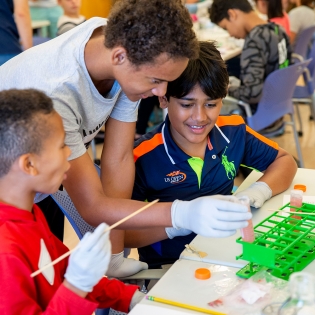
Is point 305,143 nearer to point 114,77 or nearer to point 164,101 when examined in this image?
point 164,101

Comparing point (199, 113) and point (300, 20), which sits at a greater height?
Answer: point (199, 113)

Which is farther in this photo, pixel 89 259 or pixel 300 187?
pixel 300 187

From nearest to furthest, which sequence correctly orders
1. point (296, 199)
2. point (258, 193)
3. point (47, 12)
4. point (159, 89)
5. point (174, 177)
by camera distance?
point (159, 89) < point (296, 199) < point (258, 193) < point (174, 177) < point (47, 12)

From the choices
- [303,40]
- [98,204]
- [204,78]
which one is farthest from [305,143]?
[98,204]

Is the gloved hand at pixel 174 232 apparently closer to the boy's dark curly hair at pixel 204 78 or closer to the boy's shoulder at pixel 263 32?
the boy's dark curly hair at pixel 204 78

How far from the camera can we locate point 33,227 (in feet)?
3.67

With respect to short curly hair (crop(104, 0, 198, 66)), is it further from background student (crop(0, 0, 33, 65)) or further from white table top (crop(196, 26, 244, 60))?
white table top (crop(196, 26, 244, 60))

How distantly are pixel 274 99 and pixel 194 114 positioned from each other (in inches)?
59.7

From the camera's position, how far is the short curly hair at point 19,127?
105 centimetres

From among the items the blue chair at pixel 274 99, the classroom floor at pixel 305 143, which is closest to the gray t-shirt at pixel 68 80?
the blue chair at pixel 274 99

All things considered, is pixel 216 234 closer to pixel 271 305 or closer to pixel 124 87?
pixel 271 305

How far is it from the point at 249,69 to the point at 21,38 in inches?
51.7

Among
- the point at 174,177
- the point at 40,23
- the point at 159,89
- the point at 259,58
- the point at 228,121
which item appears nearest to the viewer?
the point at 159,89

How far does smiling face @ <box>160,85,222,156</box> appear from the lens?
1.62 m
